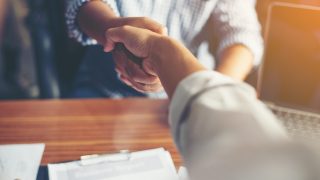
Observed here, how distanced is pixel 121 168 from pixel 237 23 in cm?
38

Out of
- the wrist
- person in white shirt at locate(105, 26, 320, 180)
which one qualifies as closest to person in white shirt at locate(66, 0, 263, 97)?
the wrist

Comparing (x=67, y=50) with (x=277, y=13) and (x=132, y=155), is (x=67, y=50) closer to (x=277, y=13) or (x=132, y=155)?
(x=132, y=155)

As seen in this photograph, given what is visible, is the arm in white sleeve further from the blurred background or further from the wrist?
the blurred background

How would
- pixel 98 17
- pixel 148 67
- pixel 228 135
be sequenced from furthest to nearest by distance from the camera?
pixel 98 17 → pixel 148 67 → pixel 228 135

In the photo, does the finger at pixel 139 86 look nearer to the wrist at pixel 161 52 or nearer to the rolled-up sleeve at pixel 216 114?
the wrist at pixel 161 52

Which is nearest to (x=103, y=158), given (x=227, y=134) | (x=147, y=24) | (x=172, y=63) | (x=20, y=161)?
(x=20, y=161)

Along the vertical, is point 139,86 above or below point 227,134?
below

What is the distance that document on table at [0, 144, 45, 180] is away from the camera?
2.53ft

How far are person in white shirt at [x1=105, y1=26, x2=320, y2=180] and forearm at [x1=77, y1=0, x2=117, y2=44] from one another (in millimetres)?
439

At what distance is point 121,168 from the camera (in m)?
0.79

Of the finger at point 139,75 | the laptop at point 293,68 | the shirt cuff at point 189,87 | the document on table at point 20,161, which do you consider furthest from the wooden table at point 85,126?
the shirt cuff at point 189,87

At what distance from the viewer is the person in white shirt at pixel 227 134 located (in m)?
0.34

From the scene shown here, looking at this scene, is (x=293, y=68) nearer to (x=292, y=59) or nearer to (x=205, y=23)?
(x=292, y=59)

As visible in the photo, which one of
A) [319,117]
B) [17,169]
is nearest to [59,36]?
[17,169]
